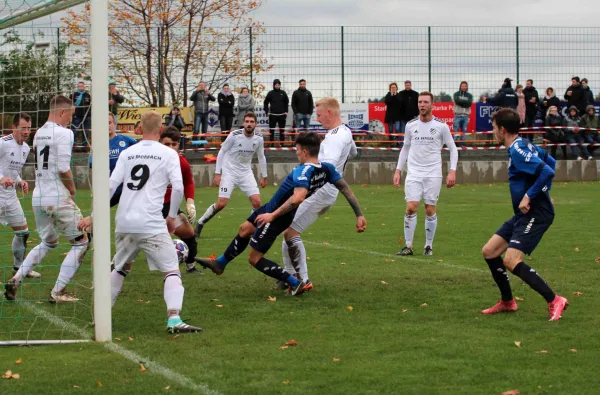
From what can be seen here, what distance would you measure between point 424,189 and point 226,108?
15524 millimetres

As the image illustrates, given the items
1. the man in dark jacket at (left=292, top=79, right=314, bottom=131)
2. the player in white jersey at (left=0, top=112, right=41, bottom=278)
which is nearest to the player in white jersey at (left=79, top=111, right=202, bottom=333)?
the player in white jersey at (left=0, top=112, right=41, bottom=278)

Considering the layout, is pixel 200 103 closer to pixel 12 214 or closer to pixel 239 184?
pixel 239 184

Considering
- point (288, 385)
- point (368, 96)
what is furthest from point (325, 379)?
point (368, 96)

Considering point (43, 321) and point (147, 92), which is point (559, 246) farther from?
point (147, 92)

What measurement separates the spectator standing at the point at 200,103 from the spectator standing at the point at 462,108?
7603 mm

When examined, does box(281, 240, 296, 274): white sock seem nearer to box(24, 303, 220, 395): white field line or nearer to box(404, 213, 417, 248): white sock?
box(24, 303, 220, 395): white field line

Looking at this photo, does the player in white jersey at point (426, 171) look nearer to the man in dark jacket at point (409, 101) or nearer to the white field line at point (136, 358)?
the white field line at point (136, 358)

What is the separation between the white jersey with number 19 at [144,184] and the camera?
283 inches

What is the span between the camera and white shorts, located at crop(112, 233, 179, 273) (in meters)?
7.27

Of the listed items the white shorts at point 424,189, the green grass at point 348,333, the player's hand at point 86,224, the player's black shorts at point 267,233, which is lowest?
the green grass at point 348,333

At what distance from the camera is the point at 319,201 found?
963 centimetres

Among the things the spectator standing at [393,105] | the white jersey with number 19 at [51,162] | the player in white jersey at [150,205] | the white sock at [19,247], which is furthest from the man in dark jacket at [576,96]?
the player in white jersey at [150,205]

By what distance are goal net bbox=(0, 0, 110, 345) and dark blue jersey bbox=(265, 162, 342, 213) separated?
1.87 m

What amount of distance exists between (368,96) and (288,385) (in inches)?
920
